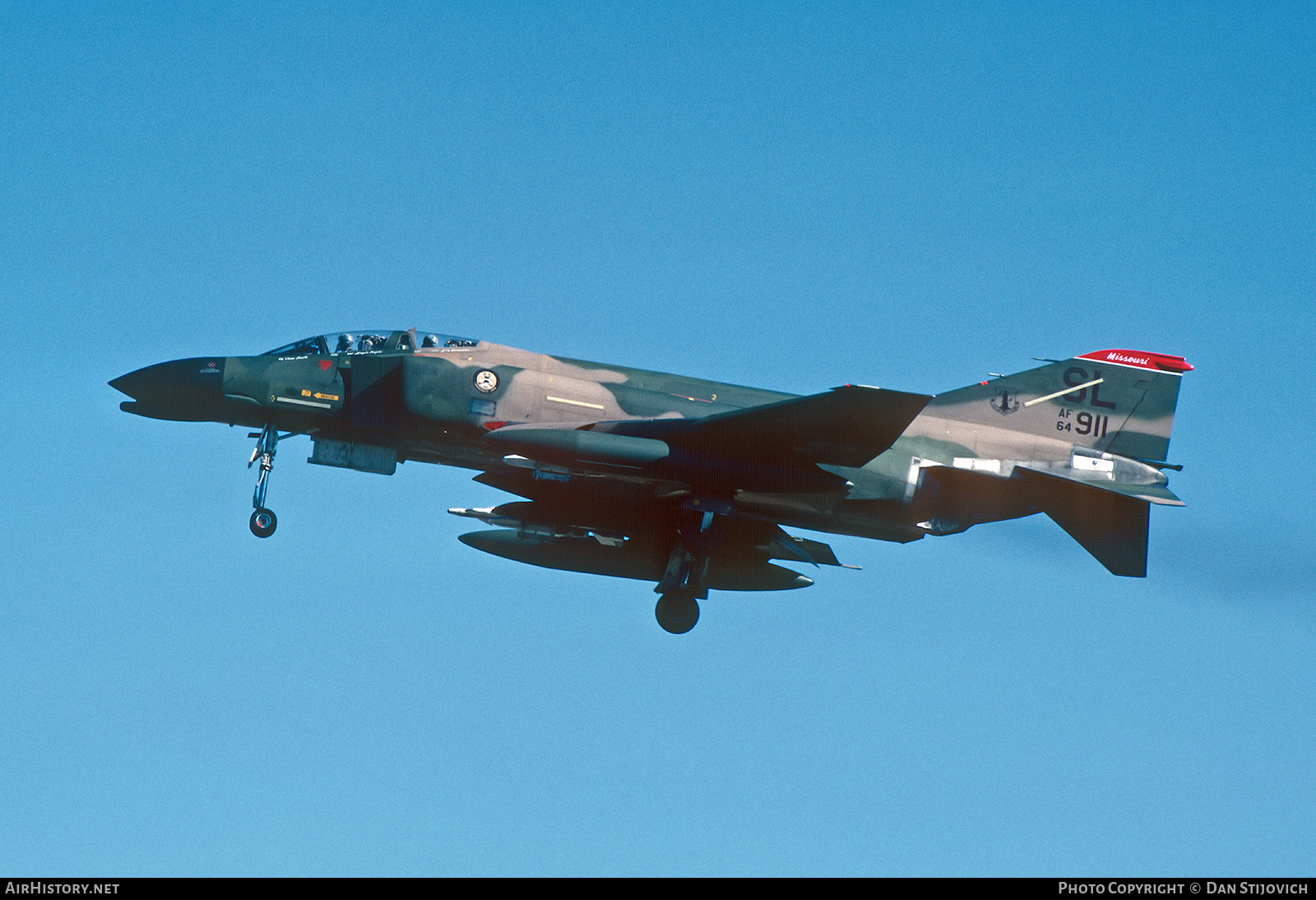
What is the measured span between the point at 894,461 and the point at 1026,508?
7.59 feet

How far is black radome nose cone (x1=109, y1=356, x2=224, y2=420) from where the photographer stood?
68.3 ft

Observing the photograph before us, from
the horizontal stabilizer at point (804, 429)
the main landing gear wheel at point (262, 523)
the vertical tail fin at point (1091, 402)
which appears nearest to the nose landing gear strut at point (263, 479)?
the main landing gear wheel at point (262, 523)

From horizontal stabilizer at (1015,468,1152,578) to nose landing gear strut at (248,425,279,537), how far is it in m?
11.2

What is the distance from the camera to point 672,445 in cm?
1969

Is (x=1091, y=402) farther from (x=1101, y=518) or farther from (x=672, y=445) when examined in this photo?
(x=672, y=445)

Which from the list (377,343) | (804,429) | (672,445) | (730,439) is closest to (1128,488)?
(804,429)

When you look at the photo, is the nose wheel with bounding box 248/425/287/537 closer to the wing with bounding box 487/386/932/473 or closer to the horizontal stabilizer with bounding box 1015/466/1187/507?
the wing with bounding box 487/386/932/473

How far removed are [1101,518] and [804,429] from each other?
5.39 m

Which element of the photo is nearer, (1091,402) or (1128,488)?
(1128,488)

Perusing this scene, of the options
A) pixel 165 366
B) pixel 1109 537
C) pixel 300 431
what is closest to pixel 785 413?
pixel 1109 537

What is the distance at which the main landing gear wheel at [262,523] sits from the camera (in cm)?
2058

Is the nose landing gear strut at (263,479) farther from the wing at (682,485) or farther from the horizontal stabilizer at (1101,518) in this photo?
the horizontal stabilizer at (1101,518)

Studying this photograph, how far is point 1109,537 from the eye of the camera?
2131cm
